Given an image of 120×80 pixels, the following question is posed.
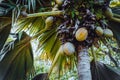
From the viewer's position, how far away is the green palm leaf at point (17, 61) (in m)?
3.82

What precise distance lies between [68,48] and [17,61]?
3.69 feet

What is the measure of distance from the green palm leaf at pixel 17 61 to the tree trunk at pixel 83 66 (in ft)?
2.95

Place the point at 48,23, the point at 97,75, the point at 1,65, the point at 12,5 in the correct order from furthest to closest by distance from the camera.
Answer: the point at 97,75
the point at 1,65
the point at 48,23
the point at 12,5

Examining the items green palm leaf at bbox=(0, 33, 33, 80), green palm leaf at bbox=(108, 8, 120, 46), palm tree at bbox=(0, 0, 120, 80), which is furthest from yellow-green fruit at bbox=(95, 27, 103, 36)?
green palm leaf at bbox=(0, 33, 33, 80)

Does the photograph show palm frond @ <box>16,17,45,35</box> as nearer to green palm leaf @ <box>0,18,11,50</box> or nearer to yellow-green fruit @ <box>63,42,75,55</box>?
Result: green palm leaf @ <box>0,18,11,50</box>

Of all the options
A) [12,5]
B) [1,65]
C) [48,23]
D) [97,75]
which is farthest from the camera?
[97,75]

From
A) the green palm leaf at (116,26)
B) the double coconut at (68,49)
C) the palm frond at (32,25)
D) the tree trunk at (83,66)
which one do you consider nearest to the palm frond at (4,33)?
the palm frond at (32,25)

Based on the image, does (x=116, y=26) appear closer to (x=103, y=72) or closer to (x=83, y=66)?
(x=103, y=72)

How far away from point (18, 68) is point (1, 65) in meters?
0.30

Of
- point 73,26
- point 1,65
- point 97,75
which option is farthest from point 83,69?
point 1,65

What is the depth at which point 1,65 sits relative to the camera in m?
3.77

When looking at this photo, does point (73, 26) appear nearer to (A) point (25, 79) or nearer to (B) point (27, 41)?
(B) point (27, 41)

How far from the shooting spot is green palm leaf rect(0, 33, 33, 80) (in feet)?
12.5

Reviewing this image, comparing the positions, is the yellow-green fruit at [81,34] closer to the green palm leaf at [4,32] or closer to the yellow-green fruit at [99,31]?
the yellow-green fruit at [99,31]
